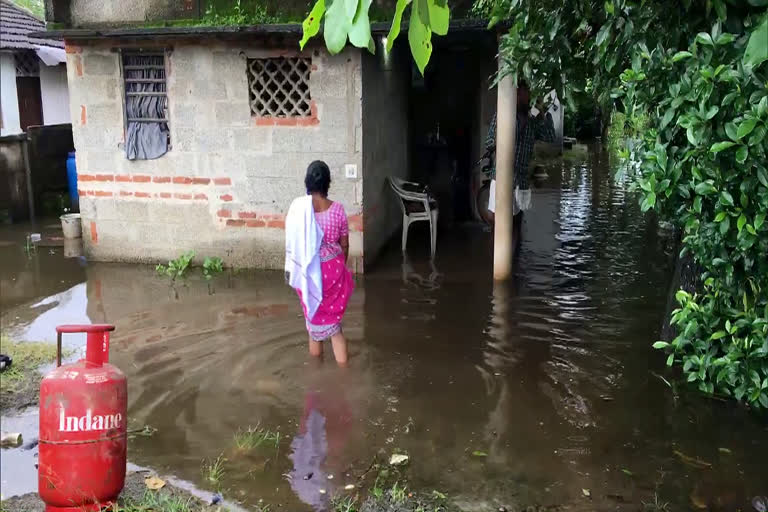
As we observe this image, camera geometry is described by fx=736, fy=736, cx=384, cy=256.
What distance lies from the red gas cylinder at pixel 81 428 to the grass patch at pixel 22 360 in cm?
213

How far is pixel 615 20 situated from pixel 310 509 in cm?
329

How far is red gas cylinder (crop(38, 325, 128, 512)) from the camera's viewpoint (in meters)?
3.51

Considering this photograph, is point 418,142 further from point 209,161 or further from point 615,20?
point 615,20

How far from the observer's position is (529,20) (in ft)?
17.1

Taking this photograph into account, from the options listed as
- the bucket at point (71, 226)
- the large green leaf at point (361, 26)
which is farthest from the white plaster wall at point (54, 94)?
the large green leaf at point (361, 26)

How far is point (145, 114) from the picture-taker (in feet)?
29.5

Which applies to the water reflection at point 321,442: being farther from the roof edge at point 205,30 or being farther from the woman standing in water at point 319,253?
the roof edge at point 205,30

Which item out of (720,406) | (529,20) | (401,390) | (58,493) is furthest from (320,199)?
(720,406)

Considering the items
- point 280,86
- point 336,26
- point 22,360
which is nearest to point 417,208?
point 280,86

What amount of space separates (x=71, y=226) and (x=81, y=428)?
746 cm

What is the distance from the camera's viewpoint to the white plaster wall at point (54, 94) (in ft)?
46.6

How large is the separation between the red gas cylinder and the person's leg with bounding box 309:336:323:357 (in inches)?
97.6

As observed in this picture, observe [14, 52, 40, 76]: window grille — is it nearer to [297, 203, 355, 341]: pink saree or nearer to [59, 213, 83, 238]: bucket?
[59, 213, 83, 238]: bucket

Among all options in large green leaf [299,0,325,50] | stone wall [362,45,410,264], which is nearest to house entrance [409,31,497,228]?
stone wall [362,45,410,264]
